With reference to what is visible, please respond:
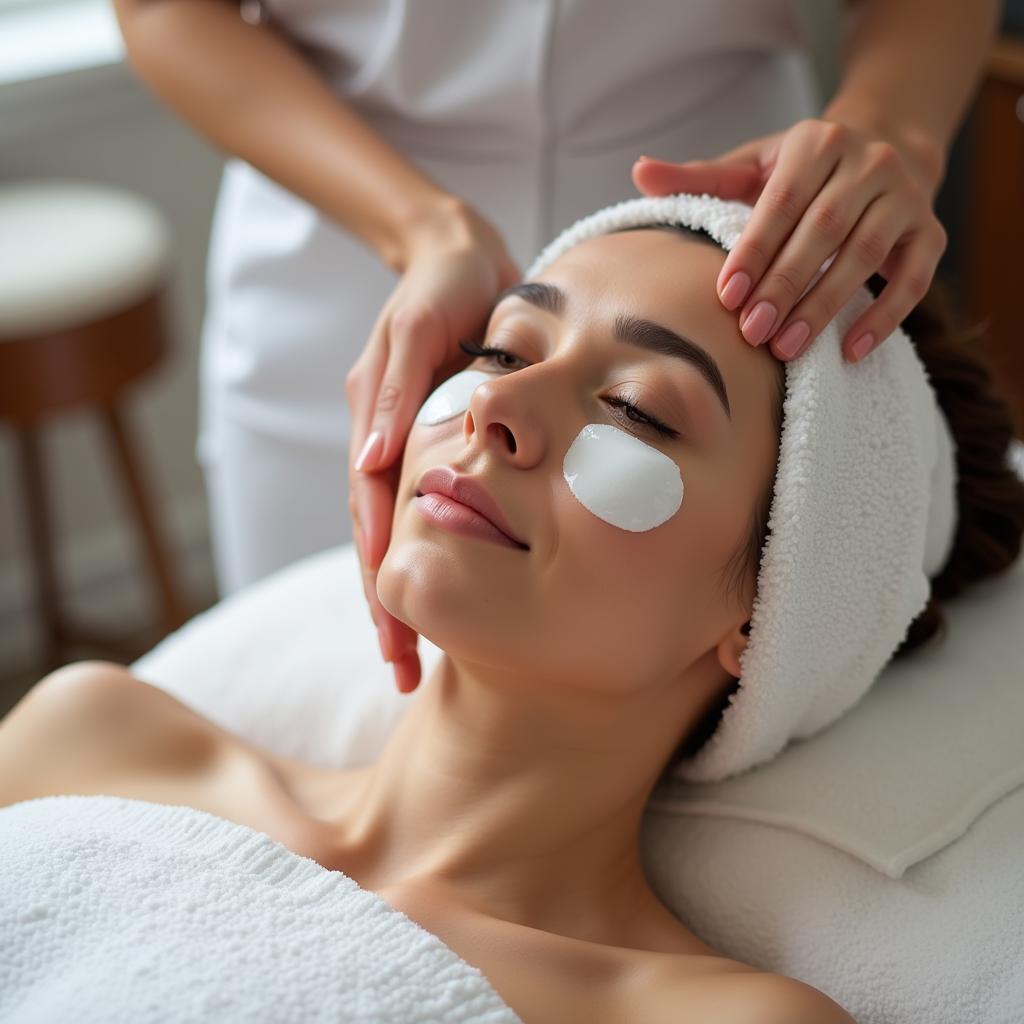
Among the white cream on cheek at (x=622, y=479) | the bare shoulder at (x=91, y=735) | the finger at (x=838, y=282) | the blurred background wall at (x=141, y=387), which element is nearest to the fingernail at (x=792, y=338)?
the finger at (x=838, y=282)

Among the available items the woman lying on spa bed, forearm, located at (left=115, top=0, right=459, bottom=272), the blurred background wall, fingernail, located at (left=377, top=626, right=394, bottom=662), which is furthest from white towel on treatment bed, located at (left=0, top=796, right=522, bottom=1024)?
the blurred background wall

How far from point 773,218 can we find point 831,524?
24 cm

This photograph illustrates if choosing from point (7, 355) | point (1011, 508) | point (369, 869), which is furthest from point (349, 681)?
point (7, 355)

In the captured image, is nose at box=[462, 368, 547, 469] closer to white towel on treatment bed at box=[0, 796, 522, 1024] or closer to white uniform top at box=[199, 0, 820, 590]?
white towel on treatment bed at box=[0, 796, 522, 1024]

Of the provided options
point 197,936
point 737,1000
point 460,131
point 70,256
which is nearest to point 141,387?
point 70,256

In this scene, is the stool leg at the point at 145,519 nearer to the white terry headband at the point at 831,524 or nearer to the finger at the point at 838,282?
the white terry headband at the point at 831,524

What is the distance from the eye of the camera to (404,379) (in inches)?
45.3

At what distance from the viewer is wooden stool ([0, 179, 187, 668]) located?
210cm

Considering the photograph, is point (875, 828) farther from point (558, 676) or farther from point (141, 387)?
point (141, 387)

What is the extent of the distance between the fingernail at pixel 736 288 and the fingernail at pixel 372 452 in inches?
12.4

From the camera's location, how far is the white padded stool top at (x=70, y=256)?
2094mm

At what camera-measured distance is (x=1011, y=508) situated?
51.0 inches

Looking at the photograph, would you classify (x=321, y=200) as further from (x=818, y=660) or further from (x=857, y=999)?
(x=857, y=999)

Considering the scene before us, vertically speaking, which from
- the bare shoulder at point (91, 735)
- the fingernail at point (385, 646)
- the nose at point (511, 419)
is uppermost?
the nose at point (511, 419)
